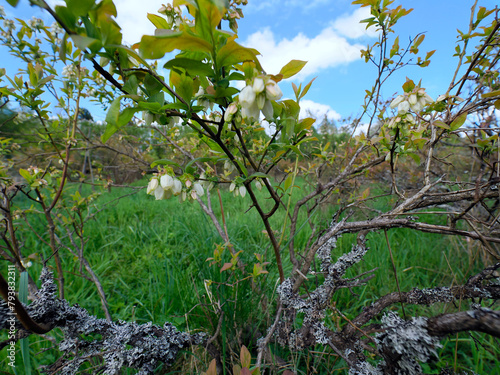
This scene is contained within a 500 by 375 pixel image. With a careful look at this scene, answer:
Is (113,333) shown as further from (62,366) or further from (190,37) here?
(190,37)

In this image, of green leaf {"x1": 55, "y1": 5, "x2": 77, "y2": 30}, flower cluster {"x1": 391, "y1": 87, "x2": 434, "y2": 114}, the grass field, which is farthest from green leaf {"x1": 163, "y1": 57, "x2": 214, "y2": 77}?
the grass field

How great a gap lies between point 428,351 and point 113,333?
2.94 feet

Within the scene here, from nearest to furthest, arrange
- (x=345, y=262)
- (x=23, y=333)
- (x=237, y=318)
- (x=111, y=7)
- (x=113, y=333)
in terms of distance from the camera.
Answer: (x=111, y=7), (x=23, y=333), (x=113, y=333), (x=345, y=262), (x=237, y=318)

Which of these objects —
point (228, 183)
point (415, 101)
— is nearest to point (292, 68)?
point (415, 101)

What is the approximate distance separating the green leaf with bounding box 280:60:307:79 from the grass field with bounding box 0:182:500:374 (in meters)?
0.81

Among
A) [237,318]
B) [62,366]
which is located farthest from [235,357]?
[62,366]

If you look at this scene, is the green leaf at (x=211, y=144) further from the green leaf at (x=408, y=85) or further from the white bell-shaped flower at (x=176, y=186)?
the green leaf at (x=408, y=85)

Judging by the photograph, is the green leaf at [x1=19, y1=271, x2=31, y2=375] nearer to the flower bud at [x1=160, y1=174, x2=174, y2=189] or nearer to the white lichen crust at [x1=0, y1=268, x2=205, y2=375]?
the white lichen crust at [x1=0, y1=268, x2=205, y2=375]

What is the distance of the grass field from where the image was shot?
1.03 meters

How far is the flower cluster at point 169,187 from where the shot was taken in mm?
624

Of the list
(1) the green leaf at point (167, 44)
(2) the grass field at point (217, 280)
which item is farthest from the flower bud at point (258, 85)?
(2) the grass field at point (217, 280)

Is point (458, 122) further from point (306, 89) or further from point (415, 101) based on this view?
point (306, 89)

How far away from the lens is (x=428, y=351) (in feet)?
1.68

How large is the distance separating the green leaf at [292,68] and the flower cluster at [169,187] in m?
0.38
